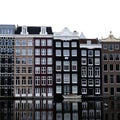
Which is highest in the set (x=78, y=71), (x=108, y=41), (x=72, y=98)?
(x=108, y=41)

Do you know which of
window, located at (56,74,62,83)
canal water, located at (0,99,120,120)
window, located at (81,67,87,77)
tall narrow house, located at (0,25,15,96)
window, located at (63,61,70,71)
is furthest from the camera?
window, located at (81,67,87,77)

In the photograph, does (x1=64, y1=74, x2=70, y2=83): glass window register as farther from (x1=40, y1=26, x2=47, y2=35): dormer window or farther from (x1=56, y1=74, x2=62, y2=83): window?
(x1=40, y1=26, x2=47, y2=35): dormer window

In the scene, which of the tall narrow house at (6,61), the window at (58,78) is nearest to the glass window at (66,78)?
the window at (58,78)

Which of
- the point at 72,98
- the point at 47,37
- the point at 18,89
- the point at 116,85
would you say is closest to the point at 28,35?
the point at 47,37

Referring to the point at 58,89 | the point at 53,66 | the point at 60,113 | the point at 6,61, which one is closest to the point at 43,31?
the point at 53,66

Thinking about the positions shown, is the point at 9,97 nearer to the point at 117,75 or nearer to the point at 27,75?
the point at 27,75

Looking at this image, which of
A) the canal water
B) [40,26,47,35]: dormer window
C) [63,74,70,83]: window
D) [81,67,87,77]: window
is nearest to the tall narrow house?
[40,26,47,35]: dormer window

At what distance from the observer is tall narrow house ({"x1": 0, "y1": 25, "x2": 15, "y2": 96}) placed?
74625 millimetres

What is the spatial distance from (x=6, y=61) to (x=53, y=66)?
9737 millimetres

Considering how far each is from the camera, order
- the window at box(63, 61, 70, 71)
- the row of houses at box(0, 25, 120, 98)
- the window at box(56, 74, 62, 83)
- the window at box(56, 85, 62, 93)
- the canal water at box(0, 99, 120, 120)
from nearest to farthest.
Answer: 1. the canal water at box(0, 99, 120, 120)
2. the window at box(56, 85, 62, 93)
3. the row of houses at box(0, 25, 120, 98)
4. the window at box(56, 74, 62, 83)
5. the window at box(63, 61, 70, 71)

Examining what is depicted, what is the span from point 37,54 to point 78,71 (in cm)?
915

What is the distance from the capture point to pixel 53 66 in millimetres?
75625

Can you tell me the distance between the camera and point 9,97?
7325 centimetres

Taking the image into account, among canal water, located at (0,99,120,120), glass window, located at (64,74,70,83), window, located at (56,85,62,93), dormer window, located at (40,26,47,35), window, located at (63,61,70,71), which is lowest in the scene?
canal water, located at (0,99,120,120)
